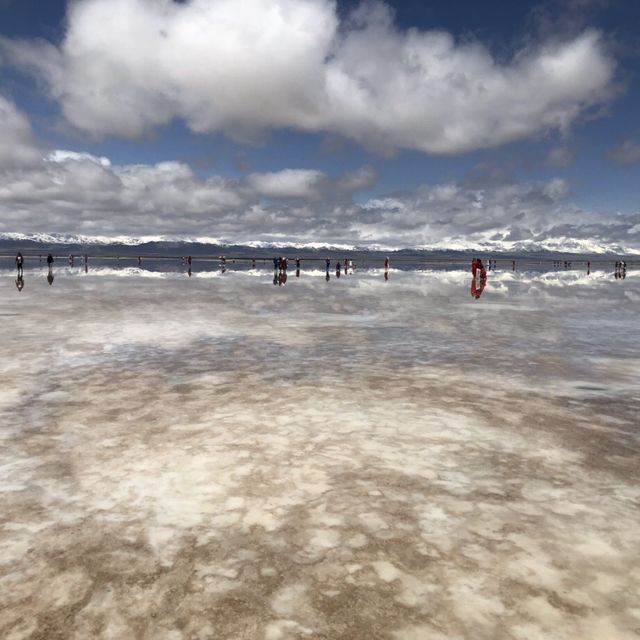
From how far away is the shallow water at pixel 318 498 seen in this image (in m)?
3.44

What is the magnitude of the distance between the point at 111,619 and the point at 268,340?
11190 millimetres

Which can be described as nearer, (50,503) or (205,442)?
(50,503)

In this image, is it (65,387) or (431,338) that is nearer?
(65,387)

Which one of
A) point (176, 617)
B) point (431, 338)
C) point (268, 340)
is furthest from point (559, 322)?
point (176, 617)

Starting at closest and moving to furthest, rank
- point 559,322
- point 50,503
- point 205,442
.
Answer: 1. point 50,503
2. point 205,442
3. point 559,322

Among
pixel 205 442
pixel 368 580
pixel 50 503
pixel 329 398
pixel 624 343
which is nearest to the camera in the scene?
pixel 368 580

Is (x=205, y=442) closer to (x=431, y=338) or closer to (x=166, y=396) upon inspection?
(x=166, y=396)

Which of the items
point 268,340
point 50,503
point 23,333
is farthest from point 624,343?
point 23,333

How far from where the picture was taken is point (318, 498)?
4996 mm

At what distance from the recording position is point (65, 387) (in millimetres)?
9008

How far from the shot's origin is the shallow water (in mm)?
3441

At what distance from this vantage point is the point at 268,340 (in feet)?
47.4

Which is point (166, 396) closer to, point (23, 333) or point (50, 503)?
point (50, 503)

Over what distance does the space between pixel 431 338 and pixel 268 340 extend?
4.37 m
